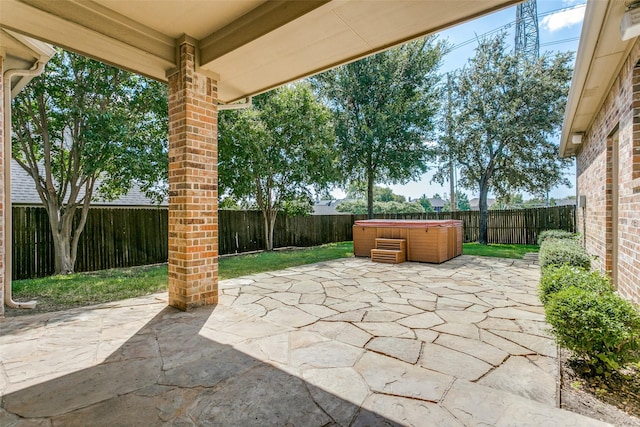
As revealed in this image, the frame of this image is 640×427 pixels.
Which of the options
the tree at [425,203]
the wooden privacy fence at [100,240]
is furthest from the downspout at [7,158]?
the tree at [425,203]

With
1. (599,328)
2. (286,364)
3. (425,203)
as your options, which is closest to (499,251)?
(599,328)

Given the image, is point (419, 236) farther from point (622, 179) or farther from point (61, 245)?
point (61, 245)

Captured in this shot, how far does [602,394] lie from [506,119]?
38.7ft

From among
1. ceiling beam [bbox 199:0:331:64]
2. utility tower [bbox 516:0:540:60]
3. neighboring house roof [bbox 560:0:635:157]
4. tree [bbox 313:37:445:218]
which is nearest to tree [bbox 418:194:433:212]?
utility tower [bbox 516:0:540:60]

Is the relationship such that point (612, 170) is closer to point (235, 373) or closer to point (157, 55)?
point (235, 373)

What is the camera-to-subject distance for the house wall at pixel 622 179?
2762 millimetres

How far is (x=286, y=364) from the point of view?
2.21m

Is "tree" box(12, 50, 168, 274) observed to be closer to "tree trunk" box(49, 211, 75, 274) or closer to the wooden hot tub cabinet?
"tree trunk" box(49, 211, 75, 274)

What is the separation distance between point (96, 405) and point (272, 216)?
9182mm

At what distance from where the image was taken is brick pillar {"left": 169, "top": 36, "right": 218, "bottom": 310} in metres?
3.40

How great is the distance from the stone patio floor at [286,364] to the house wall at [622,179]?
940 millimetres

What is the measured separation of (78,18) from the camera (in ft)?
8.71

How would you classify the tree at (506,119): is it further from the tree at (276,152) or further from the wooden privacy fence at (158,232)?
the tree at (276,152)

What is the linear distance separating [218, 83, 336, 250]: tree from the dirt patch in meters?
8.46
